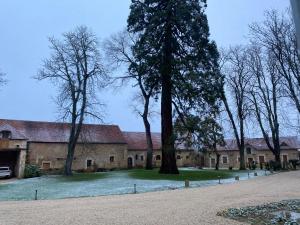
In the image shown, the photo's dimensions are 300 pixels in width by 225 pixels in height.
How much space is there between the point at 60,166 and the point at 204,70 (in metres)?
26.7

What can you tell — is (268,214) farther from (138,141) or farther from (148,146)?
(138,141)

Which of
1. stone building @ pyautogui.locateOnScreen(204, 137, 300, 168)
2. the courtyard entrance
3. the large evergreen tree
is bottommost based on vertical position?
the courtyard entrance

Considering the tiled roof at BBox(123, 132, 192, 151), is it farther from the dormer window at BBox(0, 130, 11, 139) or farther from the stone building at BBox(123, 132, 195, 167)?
the dormer window at BBox(0, 130, 11, 139)

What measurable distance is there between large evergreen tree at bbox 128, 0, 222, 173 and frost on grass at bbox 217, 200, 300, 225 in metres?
17.7

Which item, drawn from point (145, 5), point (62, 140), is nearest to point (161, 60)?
point (145, 5)

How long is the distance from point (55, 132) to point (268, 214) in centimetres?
4219

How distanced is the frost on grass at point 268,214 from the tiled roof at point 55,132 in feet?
108

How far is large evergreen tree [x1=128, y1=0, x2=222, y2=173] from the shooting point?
28.5 metres

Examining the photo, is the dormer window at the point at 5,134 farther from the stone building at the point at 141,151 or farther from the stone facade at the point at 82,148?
the stone building at the point at 141,151

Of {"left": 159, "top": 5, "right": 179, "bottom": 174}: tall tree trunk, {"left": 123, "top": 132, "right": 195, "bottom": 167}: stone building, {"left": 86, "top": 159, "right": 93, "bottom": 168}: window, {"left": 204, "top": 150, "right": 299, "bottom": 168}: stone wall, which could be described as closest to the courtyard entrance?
{"left": 86, "top": 159, "right": 93, "bottom": 168}: window

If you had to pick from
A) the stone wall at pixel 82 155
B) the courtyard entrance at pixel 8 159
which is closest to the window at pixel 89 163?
the stone wall at pixel 82 155

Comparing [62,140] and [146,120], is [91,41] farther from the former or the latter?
[62,140]

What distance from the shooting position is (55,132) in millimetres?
48031

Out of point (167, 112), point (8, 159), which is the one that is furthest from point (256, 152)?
point (8, 159)
